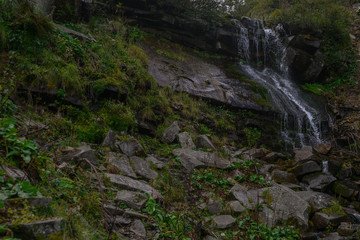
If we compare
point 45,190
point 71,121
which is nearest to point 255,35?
point 71,121

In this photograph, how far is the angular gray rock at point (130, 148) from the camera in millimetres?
5199

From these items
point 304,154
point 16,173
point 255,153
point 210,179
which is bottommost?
→ point 210,179

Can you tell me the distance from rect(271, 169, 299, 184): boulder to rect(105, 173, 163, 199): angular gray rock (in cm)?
357

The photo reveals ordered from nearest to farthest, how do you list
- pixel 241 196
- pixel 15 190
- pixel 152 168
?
pixel 15 190 < pixel 241 196 < pixel 152 168

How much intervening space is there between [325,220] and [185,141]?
3657mm

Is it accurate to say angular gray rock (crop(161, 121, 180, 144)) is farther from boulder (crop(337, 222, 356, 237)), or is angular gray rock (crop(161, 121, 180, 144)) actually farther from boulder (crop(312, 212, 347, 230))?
boulder (crop(337, 222, 356, 237))

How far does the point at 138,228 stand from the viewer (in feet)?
10.4

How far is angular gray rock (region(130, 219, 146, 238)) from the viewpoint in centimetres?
311

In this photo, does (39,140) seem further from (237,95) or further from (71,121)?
(237,95)

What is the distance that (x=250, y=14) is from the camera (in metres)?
20.3

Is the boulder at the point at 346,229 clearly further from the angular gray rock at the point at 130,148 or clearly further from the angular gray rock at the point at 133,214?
the angular gray rock at the point at 130,148

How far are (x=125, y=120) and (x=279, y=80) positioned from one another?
9873 millimetres

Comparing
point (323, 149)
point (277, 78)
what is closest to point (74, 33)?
point (323, 149)

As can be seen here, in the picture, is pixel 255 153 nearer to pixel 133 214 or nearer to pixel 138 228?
pixel 133 214
